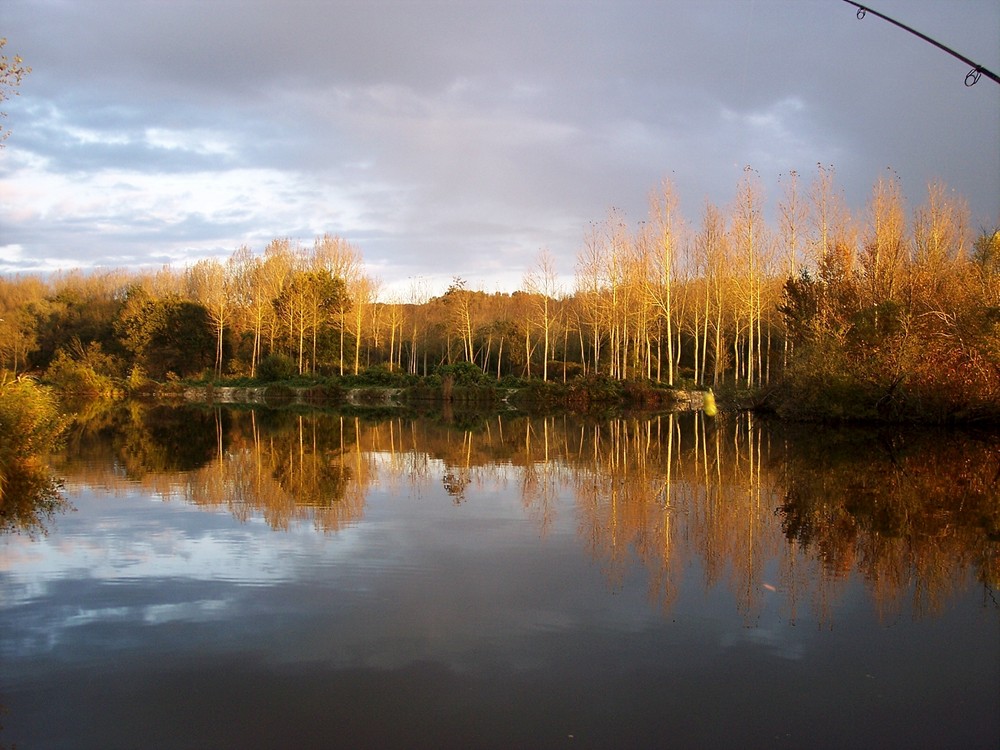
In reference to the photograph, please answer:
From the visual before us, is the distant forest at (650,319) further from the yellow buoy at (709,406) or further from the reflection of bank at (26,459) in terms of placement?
the reflection of bank at (26,459)

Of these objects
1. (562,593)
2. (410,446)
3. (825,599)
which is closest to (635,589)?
(562,593)

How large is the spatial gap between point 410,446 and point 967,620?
14.2 metres

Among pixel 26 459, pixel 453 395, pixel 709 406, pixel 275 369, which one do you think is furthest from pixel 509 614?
pixel 275 369

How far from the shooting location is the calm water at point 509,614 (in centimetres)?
420

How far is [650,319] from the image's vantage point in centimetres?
4319

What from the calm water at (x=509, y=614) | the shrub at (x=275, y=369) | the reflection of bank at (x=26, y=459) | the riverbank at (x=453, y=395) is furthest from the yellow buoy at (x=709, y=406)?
the shrub at (x=275, y=369)

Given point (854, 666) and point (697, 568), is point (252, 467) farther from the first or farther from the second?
point (854, 666)

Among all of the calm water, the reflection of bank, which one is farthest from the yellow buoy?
the reflection of bank

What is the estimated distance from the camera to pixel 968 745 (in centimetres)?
393

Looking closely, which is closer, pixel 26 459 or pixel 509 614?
pixel 509 614

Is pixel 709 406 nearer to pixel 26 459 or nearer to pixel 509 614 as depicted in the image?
pixel 26 459

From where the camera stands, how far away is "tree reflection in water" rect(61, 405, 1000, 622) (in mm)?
7195

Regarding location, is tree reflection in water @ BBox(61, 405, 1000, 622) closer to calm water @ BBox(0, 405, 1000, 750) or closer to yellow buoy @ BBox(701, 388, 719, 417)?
calm water @ BBox(0, 405, 1000, 750)

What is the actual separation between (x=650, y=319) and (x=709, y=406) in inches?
431
